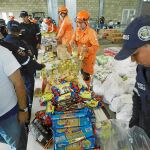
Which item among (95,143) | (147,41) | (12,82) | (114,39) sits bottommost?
(114,39)

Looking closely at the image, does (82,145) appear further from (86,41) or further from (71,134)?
(86,41)

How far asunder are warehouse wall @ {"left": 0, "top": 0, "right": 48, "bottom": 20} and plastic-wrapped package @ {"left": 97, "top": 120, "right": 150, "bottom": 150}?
12235 mm

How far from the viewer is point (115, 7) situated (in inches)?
488

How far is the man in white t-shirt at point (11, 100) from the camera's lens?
1413 mm

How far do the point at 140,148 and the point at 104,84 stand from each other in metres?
1.99

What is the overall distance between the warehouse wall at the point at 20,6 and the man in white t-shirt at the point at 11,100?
1158 centimetres

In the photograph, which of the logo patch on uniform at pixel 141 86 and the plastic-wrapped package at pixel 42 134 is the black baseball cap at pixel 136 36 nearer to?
the logo patch on uniform at pixel 141 86

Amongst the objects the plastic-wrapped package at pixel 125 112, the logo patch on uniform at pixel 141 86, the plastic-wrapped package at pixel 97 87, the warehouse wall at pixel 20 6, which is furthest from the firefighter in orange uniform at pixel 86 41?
the warehouse wall at pixel 20 6

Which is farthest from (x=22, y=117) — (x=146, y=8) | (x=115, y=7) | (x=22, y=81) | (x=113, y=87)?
(x=115, y=7)

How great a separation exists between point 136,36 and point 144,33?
0.14 ft

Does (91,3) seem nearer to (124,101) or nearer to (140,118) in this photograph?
(124,101)

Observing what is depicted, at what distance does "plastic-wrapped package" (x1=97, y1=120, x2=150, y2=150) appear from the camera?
1128 mm

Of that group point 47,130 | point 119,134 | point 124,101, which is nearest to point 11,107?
point 47,130

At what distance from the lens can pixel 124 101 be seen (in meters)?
2.63
